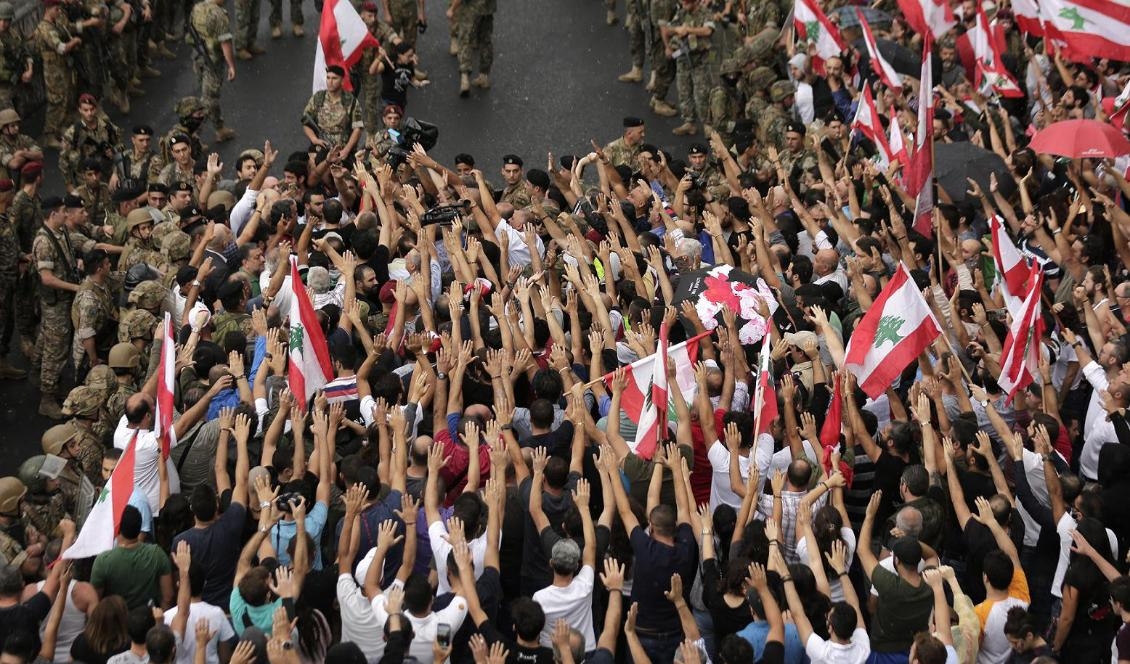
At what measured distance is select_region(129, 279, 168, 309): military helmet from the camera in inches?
452

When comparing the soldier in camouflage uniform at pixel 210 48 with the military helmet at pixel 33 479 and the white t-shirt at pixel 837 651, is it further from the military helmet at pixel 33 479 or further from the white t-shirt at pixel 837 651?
the white t-shirt at pixel 837 651

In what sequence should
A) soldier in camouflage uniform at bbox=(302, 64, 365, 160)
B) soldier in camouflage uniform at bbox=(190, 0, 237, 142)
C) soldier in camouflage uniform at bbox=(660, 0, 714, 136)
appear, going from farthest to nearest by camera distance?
soldier in camouflage uniform at bbox=(660, 0, 714, 136) < soldier in camouflage uniform at bbox=(190, 0, 237, 142) < soldier in camouflage uniform at bbox=(302, 64, 365, 160)

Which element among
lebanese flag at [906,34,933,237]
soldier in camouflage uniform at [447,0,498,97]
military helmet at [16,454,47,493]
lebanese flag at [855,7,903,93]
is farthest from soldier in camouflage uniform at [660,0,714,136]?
military helmet at [16,454,47,493]

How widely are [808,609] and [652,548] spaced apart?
879 millimetres

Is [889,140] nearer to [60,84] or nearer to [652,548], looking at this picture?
[652,548]

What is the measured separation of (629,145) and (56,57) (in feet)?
21.9

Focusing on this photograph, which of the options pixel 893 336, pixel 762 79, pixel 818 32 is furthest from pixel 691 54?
pixel 893 336

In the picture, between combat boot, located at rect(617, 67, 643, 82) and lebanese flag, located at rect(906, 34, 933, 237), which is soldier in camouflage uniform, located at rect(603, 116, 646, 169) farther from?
combat boot, located at rect(617, 67, 643, 82)

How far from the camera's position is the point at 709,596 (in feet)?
25.9

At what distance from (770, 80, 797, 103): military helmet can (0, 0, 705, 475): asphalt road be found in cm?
175

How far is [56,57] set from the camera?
16.8 metres

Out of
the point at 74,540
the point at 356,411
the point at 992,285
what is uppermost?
the point at 74,540

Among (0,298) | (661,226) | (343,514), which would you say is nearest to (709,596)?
(343,514)

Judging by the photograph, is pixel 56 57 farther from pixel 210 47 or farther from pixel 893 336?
pixel 893 336
